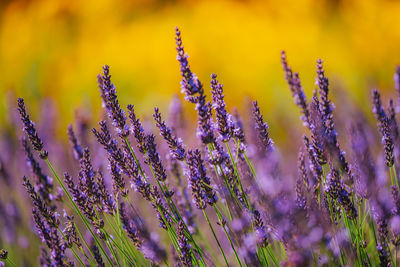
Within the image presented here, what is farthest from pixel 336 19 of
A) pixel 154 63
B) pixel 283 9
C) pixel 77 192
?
pixel 77 192

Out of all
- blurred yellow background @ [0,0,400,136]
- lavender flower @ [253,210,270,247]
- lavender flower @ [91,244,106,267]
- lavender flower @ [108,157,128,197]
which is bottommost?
lavender flower @ [253,210,270,247]

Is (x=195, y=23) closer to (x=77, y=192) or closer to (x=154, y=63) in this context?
(x=154, y=63)

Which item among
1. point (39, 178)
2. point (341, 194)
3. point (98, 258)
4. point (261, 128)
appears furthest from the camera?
point (39, 178)

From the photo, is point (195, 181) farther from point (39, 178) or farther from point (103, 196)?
point (39, 178)

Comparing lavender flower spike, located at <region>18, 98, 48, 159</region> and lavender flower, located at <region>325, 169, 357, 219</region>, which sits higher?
lavender flower spike, located at <region>18, 98, 48, 159</region>

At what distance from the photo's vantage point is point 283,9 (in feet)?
28.2

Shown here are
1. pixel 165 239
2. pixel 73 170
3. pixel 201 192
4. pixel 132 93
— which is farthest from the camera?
pixel 132 93

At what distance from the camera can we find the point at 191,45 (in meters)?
8.54

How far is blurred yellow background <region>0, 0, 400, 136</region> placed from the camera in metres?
8.24

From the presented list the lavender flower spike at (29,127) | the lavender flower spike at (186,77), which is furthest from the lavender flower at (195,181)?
the lavender flower spike at (29,127)

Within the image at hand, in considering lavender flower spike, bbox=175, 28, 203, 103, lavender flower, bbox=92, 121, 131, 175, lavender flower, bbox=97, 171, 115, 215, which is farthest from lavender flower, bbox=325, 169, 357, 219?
lavender flower, bbox=97, 171, 115, 215

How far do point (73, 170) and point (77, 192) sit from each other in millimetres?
1247

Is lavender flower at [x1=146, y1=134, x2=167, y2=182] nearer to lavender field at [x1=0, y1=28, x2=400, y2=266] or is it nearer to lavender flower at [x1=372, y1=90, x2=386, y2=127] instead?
lavender field at [x1=0, y1=28, x2=400, y2=266]

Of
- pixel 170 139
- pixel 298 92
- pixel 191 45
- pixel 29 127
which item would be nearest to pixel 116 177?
pixel 170 139
